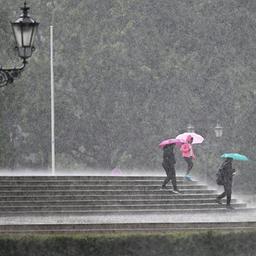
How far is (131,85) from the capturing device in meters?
52.5

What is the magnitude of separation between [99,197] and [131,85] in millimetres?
26549

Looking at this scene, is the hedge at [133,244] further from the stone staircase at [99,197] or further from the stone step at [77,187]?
the stone step at [77,187]

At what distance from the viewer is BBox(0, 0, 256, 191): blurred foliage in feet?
171

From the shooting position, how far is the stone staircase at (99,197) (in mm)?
25156

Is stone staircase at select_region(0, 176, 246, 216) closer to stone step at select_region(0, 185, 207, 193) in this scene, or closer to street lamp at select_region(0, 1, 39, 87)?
stone step at select_region(0, 185, 207, 193)

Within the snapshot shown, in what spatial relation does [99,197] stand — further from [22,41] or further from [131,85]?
[131,85]

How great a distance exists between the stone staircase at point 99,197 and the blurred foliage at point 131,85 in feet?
77.1

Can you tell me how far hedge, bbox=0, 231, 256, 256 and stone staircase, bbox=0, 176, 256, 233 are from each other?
4252 mm

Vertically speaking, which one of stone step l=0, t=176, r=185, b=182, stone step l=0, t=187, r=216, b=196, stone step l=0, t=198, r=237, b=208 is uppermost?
stone step l=0, t=176, r=185, b=182

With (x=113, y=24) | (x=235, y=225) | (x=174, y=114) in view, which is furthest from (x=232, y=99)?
(x=235, y=225)

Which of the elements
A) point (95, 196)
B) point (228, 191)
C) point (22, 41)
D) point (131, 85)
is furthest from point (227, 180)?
point (131, 85)

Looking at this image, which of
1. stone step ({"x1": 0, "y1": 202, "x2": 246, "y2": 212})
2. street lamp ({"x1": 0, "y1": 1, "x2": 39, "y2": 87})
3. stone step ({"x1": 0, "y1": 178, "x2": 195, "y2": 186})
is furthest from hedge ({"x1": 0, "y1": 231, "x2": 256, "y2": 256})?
stone step ({"x1": 0, "y1": 178, "x2": 195, "y2": 186})

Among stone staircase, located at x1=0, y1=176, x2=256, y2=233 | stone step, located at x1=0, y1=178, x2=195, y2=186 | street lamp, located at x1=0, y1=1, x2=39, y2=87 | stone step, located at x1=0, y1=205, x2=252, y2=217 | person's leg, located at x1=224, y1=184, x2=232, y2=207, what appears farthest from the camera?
person's leg, located at x1=224, y1=184, x2=232, y2=207

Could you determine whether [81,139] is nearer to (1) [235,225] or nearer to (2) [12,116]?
(2) [12,116]
